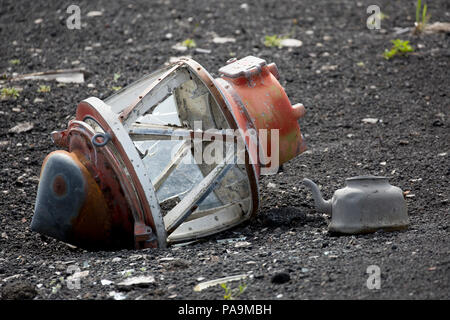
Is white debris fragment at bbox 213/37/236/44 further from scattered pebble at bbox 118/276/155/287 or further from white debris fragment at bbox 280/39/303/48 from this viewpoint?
scattered pebble at bbox 118/276/155/287

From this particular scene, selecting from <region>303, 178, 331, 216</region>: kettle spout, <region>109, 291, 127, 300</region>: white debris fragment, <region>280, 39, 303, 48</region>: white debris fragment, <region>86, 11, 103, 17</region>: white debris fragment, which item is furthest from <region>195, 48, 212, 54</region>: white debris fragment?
<region>109, 291, 127, 300</region>: white debris fragment

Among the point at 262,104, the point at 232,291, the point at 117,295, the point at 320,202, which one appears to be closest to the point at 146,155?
the point at 262,104

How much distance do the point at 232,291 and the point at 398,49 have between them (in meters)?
4.37

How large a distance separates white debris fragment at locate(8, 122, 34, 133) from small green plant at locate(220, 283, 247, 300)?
299cm

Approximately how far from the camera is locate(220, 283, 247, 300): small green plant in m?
2.88

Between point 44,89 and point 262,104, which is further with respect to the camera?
point 44,89

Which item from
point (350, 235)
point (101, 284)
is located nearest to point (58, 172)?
point (101, 284)

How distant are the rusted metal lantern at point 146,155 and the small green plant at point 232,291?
0.64 metres

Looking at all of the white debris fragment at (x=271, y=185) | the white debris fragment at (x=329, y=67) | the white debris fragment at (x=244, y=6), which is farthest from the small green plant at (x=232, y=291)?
the white debris fragment at (x=244, y=6)

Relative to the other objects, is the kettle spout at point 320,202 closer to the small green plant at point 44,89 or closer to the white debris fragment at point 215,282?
the white debris fragment at point 215,282

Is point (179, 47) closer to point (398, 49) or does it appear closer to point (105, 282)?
point (398, 49)

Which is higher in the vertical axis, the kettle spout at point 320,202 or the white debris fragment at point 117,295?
the kettle spout at point 320,202

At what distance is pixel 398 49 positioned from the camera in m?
6.62

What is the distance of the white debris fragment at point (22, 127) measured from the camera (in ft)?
17.6
